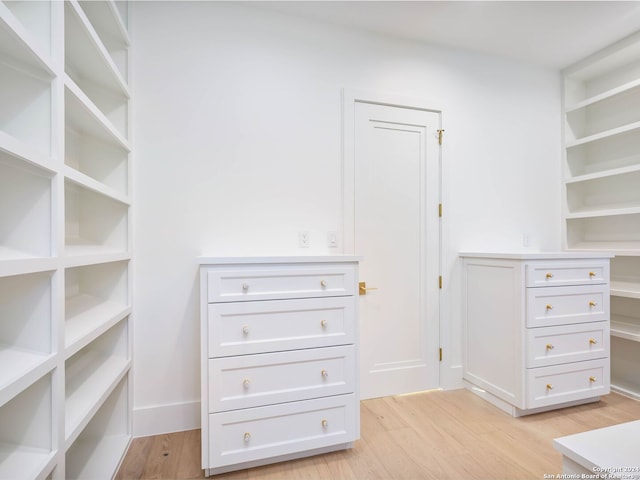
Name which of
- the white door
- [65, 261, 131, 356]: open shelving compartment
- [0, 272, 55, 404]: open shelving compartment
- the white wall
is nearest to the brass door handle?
the white door

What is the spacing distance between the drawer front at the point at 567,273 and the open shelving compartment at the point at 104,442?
97.6 inches

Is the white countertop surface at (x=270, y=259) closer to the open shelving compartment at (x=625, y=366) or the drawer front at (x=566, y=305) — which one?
the drawer front at (x=566, y=305)

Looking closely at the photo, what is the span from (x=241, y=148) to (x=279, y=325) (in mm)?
1138

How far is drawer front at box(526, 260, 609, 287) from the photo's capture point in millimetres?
1958

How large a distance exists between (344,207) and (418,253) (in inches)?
27.0

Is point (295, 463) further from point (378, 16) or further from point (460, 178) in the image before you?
point (378, 16)

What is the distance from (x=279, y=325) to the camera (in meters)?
1.54

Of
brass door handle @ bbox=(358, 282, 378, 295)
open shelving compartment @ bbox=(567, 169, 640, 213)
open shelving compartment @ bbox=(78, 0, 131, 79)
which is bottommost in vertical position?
brass door handle @ bbox=(358, 282, 378, 295)

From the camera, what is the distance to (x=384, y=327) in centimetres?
226

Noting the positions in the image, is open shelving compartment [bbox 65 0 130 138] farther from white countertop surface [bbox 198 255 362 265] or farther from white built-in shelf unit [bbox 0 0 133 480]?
white countertop surface [bbox 198 255 362 265]

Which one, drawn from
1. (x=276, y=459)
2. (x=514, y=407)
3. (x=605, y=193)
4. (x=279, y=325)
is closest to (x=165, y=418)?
(x=276, y=459)

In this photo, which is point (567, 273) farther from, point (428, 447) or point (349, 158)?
point (349, 158)

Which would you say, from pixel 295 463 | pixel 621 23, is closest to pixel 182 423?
pixel 295 463

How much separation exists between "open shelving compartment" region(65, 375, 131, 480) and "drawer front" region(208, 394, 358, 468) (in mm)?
543
